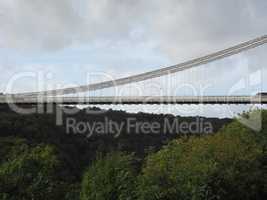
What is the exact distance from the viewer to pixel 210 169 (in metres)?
25.5

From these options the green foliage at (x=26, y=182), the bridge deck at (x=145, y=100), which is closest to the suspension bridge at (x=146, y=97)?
the bridge deck at (x=145, y=100)

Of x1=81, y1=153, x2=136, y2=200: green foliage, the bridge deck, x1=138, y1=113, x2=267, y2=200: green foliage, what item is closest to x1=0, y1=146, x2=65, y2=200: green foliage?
x1=81, y1=153, x2=136, y2=200: green foliage

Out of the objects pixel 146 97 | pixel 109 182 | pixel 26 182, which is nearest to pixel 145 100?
pixel 146 97

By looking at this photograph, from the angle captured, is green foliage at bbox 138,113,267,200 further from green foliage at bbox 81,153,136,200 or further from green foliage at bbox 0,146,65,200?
green foliage at bbox 0,146,65,200

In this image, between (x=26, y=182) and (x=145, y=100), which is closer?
(x=26, y=182)

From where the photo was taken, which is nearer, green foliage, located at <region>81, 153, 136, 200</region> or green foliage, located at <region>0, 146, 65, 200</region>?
green foliage, located at <region>81, 153, 136, 200</region>

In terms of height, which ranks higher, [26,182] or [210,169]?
[210,169]

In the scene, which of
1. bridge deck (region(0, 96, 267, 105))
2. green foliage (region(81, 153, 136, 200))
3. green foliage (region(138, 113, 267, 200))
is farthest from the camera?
Result: bridge deck (region(0, 96, 267, 105))

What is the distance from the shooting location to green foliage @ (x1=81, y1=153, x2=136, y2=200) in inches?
824

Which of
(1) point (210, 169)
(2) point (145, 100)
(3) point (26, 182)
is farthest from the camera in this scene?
(2) point (145, 100)

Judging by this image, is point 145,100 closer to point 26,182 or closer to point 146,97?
point 146,97

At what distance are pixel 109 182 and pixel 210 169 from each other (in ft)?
19.6

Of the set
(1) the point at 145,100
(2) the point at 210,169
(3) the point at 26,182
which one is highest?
(1) the point at 145,100

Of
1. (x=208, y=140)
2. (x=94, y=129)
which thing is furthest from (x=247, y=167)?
(x=94, y=129)
